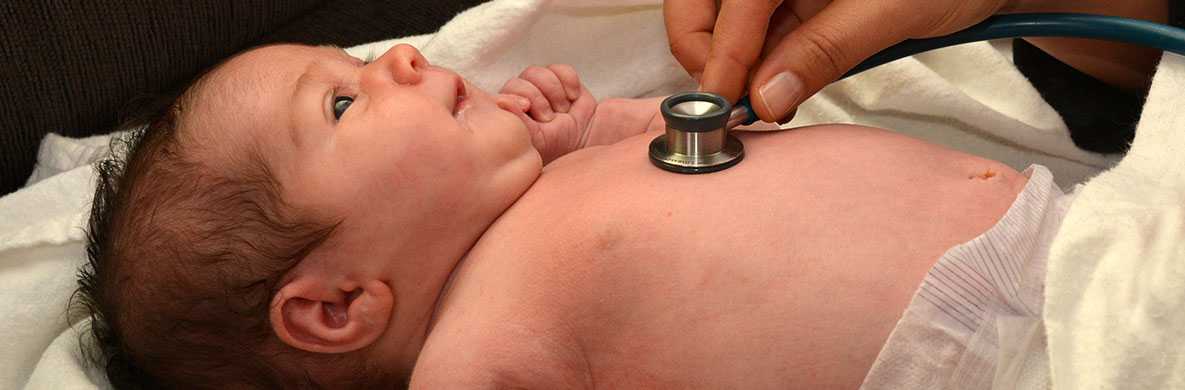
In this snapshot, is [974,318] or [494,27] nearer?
[974,318]

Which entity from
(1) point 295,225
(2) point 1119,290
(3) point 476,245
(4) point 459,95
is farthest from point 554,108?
(2) point 1119,290

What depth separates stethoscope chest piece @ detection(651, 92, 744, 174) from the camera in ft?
2.85

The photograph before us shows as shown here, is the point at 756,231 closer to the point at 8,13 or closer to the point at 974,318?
the point at 974,318

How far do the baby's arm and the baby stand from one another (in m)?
0.11

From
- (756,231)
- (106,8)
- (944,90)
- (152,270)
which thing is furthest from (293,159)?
(944,90)

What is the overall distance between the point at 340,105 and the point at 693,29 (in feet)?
1.22

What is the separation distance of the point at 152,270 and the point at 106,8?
0.51 m

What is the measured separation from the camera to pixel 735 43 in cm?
96

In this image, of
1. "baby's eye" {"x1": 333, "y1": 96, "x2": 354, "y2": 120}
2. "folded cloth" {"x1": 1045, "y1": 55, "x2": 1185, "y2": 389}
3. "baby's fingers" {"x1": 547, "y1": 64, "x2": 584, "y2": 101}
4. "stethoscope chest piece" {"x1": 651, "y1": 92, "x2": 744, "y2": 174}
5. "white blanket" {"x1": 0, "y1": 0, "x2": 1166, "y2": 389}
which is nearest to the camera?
"folded cloth" {"x1": 1045, "y1": 55, "x2": 1185, "y2": 389}

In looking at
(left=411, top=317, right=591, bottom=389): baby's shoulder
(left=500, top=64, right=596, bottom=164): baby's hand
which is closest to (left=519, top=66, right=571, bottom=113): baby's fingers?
(left=500, top=64, right=596, bottom=164): baby's hand

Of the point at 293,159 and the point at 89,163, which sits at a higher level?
the point at 293,159

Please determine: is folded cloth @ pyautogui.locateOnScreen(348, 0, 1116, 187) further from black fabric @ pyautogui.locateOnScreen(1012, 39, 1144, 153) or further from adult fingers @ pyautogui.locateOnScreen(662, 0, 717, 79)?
adult fingers @ pyautogui.locateOnScreen(662, 0, 717, 79)

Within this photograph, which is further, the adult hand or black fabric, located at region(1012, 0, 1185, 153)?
black fabric, located at region(1012, 0, 1185, 153)

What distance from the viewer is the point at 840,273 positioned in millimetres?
815
